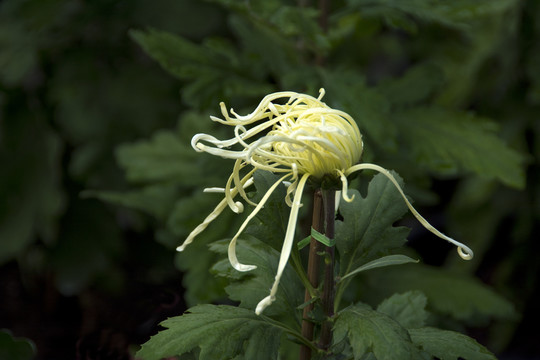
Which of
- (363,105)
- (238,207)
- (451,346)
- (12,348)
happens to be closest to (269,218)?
(238,207)

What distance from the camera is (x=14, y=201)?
5.57 feet

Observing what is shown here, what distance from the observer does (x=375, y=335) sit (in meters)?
0.49

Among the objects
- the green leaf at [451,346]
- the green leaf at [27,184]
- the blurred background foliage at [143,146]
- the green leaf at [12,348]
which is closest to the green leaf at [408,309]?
the green leaf at [451,346]

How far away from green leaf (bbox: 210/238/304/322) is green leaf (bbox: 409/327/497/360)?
0.12 meters

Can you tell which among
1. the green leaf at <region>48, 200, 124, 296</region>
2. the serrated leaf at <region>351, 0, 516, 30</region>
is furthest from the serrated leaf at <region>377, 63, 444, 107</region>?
the green leaf at <region>48, 200, 124, 296</region>

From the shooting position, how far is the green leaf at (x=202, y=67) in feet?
3.41

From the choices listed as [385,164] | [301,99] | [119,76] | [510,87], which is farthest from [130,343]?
[510,87]

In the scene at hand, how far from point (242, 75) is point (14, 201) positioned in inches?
34.8

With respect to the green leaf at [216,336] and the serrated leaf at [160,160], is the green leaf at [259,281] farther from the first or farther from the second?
the serrated leaf at [160,160]

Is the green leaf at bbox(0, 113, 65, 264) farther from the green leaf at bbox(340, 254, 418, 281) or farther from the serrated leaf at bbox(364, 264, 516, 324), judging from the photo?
the green leaf at bbox(340, 254, 418, 281)

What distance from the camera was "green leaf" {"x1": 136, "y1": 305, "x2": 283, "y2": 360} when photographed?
1.65 ft

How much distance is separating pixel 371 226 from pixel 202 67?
2.00 feet

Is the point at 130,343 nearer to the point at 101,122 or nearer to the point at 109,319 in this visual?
the point at 109,319

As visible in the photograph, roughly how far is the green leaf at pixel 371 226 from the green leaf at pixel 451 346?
9 cm
